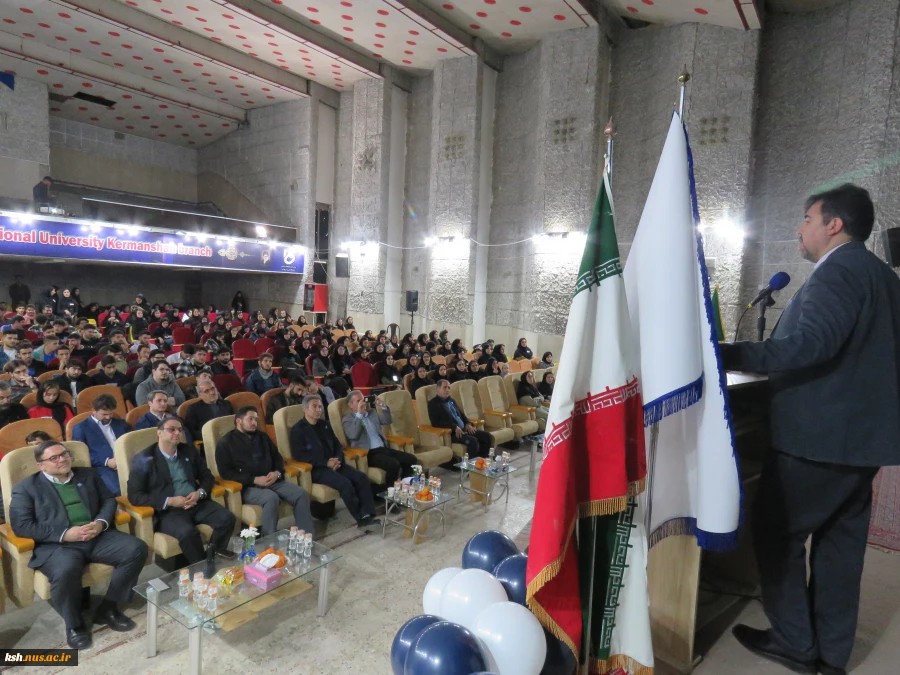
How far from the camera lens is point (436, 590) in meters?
2.15

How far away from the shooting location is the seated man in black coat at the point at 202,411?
4.73 metres

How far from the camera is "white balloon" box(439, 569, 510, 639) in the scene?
6.42ft

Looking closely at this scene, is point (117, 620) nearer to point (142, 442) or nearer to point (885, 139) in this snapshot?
point (142, 442)

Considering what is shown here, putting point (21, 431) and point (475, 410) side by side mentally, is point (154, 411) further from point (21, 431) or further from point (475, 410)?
point (475, 410)

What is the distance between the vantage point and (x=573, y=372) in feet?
5.26

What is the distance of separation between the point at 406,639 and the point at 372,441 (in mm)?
3197

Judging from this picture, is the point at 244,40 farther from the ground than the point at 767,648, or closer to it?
farther from the ground

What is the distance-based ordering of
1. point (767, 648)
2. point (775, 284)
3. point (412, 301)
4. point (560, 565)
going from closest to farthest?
point (560, 565) < point (767, 648) < point (775, 284) < point (412, 301)

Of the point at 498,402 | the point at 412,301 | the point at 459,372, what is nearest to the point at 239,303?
the point at 412,301

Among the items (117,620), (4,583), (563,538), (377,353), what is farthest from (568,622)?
(377,353)

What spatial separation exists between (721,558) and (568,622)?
1.17m

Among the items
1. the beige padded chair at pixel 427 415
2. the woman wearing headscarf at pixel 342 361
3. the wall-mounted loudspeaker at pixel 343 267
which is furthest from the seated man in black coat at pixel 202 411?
the wall-mounted loudspeaker at pixel 343 267

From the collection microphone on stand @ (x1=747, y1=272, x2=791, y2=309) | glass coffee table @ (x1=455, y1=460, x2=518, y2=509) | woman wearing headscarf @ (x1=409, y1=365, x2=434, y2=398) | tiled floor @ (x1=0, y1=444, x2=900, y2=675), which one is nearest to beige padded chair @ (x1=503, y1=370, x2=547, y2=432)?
woman wearing headscarf @ (x1=409, y1=365, x2=434, y2=398)

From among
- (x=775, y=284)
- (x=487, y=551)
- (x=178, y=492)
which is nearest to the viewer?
(x=487, y=551)
